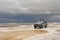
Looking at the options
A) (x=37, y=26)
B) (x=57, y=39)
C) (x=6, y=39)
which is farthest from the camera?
(x=37, y=26)

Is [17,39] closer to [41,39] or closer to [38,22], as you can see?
[41,39]

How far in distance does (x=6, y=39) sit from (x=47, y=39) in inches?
246

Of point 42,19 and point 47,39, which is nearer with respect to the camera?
point 47,39

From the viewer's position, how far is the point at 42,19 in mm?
49156

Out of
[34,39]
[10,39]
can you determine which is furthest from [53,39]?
[10,39]

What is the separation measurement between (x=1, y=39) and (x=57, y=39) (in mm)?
8335

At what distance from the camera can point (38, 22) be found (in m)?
47.1

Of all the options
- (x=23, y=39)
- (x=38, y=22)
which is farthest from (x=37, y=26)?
(x=23, y=39)

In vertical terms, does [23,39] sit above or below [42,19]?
below

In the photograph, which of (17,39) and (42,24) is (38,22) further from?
(17,39)

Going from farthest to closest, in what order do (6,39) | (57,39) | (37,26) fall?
(37,26), (6,39), (57,39)

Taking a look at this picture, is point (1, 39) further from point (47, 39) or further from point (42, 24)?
point (42, 24)

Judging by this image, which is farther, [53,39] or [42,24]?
[42,24]

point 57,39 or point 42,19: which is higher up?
point 42,19
